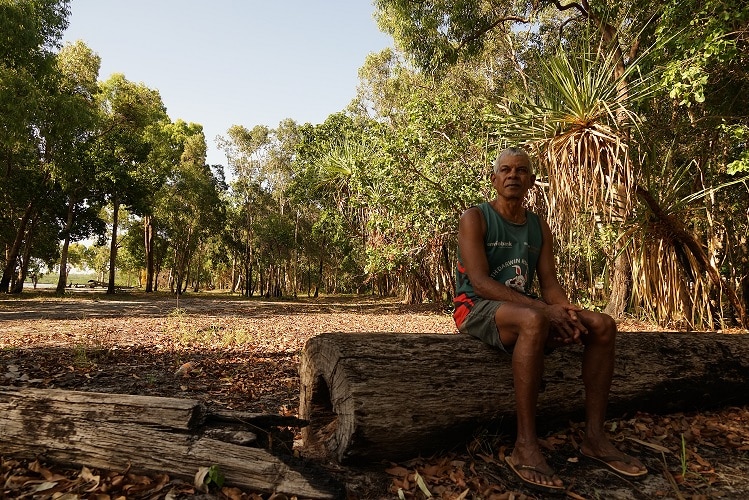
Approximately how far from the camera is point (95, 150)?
2294 centimetres

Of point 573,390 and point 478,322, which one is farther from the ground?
point 478,322

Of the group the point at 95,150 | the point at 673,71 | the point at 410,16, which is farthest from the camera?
the point at 95,150

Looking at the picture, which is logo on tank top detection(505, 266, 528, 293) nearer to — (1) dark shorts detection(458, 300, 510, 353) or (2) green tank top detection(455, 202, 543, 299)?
(2) green tank top detection(455, 202, 543, 299)

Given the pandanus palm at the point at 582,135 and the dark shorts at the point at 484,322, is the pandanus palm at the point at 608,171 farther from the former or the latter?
the dark shorts at the point at 484,322

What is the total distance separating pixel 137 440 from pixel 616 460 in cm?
257

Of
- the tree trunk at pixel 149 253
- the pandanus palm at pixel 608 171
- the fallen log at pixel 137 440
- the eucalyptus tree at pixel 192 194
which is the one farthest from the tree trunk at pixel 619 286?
the tree trunk at pixel 149 253

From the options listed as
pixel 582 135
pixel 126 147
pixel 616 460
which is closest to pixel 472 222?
pixel 616 460

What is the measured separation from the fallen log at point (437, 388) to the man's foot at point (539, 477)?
360 millimetres

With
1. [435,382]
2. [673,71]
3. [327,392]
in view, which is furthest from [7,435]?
[673,71]

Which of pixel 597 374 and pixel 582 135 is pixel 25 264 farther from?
pixel 597 374

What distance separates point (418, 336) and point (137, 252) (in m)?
48.6

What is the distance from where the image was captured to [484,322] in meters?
2.76

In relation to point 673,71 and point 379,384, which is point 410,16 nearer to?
point 673,71

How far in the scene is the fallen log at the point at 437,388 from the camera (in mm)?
2484
